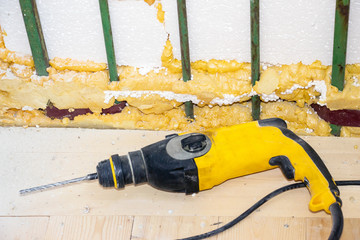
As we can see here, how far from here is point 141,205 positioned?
1354 mm

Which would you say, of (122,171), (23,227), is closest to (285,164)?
(122,171)

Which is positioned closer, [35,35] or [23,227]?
[23,227]

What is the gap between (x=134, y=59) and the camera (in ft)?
5.02

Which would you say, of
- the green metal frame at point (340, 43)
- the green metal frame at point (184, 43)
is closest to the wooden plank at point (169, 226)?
the green metal frame at point (184, 43)

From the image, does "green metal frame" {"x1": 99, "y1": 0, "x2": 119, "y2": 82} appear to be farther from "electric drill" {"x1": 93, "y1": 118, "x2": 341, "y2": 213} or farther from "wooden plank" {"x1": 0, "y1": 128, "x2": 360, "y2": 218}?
"electric drill" {"x1": 93, "y1": 118, "x2": 341, "y2": 213}

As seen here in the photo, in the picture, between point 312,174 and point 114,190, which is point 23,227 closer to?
point 114,190

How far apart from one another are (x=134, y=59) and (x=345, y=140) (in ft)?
2.36

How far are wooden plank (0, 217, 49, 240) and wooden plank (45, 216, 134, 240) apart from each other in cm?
2

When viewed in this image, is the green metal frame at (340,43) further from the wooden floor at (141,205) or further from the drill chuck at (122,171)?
the drill chuck at (122,171)

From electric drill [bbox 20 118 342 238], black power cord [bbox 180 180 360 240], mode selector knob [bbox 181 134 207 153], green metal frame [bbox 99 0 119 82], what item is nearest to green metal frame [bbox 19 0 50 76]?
green metal frame [bbox 99 0 119 82]

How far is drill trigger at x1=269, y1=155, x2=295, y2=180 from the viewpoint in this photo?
1.31m

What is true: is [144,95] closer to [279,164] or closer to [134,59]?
[134,59]

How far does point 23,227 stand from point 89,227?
183mm

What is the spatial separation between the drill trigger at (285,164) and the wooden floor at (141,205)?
0.07m
